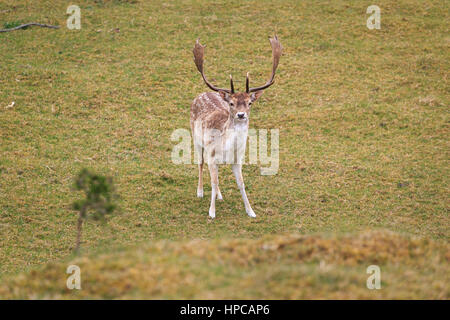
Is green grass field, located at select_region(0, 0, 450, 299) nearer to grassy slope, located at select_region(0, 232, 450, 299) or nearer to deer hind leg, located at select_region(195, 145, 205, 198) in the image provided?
grassy slope, located at select_region(0, 232, 450, 299)

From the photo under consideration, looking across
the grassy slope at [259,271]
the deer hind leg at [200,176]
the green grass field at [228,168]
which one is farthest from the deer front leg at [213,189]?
the grassy slope at [259,271]

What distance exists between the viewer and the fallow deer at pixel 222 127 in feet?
33.8

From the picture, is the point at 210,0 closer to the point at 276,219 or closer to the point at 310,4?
the point at 310,4

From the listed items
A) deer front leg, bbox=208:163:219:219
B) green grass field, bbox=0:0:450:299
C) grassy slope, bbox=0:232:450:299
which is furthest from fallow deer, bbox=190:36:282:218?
grassy slope, bbox=0:232:450:299

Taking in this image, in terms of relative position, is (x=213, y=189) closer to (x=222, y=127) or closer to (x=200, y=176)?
(x=200, y=176)

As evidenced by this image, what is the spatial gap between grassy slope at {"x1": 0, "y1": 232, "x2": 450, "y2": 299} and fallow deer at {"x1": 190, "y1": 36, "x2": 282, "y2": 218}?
3.64 meters

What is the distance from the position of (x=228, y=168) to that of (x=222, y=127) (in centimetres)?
290

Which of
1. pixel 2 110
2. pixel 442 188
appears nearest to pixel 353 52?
pixel 442 188

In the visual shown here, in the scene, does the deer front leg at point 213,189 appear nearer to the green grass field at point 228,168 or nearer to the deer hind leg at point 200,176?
the green grass field at point 228,168

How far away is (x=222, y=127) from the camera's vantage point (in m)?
11.0

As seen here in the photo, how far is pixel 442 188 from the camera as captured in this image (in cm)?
1205

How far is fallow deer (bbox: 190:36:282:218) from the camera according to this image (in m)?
10.3

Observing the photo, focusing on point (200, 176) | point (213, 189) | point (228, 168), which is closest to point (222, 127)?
point (213, 189)

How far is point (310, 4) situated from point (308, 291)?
62.3 ft
